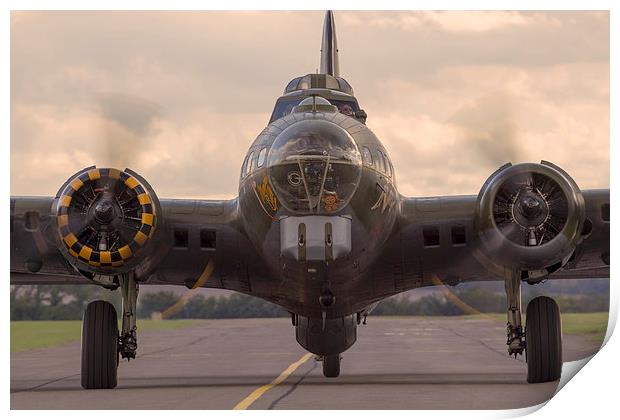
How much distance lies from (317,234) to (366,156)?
5.34 ft

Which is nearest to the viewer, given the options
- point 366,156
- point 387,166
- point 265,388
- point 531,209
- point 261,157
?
point 261,157

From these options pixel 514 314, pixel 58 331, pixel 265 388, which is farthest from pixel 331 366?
pixel 58 331

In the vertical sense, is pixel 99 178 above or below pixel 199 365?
above

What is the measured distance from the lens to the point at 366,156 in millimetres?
18156

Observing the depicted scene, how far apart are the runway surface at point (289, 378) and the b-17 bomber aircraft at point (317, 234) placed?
4.45 feet

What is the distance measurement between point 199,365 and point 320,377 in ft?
21.9

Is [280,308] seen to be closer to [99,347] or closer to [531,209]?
[99,347]

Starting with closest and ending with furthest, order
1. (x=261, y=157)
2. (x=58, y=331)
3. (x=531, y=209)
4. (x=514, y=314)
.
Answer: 1. (x=261, y=157)
2. (x=531, y=209)
3. (x=514, y=314)
4. (x=58, y=331)

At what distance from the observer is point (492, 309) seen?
21734 mm

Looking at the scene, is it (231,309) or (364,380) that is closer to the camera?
(364,380)

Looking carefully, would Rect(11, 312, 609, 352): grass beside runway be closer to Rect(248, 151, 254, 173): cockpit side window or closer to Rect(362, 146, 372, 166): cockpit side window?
Rect(248, 151, 254, 173): cockpit side window
